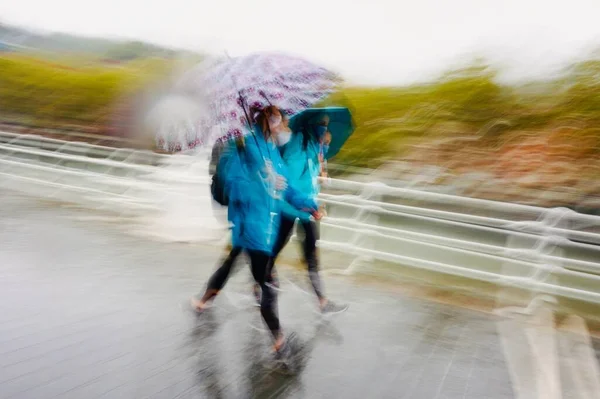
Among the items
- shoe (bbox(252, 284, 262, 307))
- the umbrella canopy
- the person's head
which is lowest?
shoe (bbox(252, 284, 262, 307))

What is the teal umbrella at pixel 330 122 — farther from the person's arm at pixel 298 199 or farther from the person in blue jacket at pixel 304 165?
the person's arm at pixel 298 199

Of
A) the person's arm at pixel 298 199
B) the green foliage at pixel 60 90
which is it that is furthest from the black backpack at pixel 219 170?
the green foliage at pixel 60 90

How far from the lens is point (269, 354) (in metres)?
4.01

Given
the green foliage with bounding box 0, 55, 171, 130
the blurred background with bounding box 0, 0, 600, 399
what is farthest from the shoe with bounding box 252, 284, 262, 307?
the green foliage with bounding box 0, 55, 171, 130

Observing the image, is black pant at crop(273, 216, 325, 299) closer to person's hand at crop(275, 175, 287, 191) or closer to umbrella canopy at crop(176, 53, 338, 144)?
person's hand at crop(275, 175, 287, 191)

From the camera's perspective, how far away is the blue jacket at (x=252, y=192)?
3.67 metres

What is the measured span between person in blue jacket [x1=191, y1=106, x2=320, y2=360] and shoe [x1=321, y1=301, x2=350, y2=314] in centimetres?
101

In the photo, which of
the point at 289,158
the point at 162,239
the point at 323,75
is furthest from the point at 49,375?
the point at 162,239

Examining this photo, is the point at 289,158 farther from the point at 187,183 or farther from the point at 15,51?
the point at 15,51

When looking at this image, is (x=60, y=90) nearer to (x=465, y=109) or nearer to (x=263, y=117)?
(x=465, y=109)

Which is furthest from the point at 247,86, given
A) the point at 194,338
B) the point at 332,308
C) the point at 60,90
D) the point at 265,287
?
the point at 60,90

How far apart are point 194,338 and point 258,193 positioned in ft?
4.21

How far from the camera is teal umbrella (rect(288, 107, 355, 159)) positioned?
4484 mm

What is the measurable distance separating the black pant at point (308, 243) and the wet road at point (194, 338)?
0.98ft
